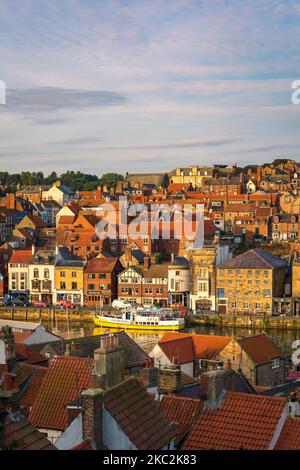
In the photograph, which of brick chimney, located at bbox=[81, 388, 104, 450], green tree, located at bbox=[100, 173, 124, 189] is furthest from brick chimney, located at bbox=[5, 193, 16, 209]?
brick chimney, located at bbox=[81, 388, 104, 450]

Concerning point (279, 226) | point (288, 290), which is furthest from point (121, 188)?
point (288, 290)

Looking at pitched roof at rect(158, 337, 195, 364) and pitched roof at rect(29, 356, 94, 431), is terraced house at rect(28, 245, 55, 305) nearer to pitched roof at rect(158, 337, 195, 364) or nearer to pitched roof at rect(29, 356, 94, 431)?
pitched roof at rect(158, 337, 195, 364)

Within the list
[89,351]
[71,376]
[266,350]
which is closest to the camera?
[71,376]

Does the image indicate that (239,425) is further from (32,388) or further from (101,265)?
(101,265)

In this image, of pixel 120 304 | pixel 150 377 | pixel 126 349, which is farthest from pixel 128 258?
pixel 150 377

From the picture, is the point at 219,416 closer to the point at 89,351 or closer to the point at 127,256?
the point at 89,351

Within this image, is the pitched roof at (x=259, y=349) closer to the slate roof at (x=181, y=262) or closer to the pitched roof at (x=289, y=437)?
the pitched roof at (x=289, y=437)
